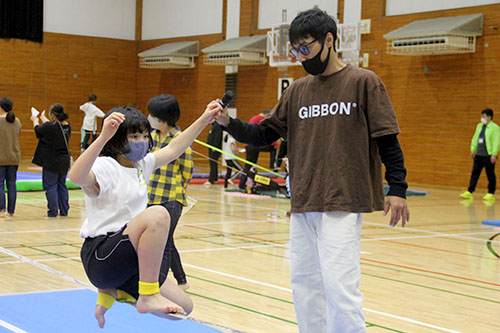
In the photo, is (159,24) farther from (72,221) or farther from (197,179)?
(72,221)

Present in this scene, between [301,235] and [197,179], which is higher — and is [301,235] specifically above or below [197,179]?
above

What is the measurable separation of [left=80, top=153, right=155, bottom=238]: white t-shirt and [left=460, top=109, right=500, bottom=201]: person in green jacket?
1216cm

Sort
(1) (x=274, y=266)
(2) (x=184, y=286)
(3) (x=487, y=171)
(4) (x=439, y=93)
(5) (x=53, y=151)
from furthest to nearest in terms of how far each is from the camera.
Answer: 1. (4) (x=439, y=93)
2. (3) (x=487, y=171)
3. (5) (x=53, y=151)
4. (1) (x=274, y=266)
5. (2) (x=184, y=286)

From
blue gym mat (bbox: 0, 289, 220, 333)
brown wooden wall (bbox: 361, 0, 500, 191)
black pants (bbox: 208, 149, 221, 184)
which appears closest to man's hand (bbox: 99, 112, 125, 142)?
blue gym mat (bbox: 0, 289, 220, 333)

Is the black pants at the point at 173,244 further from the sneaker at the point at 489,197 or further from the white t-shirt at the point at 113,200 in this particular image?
the sneaker at the point at 489,197

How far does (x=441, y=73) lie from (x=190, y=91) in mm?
9313

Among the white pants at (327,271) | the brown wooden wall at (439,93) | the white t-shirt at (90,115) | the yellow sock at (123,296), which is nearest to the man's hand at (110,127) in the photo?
the yellow sock at (123,296)

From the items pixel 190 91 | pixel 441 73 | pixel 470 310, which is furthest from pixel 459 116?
pixel 470 310

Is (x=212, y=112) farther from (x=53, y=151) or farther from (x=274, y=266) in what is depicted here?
(x=53, y=151)

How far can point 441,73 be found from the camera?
16.5 m

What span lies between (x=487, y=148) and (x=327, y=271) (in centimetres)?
1212

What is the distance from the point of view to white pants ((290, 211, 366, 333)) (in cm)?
299

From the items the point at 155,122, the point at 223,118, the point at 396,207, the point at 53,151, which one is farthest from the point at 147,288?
the point at 53,151

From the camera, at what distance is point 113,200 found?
323cm
